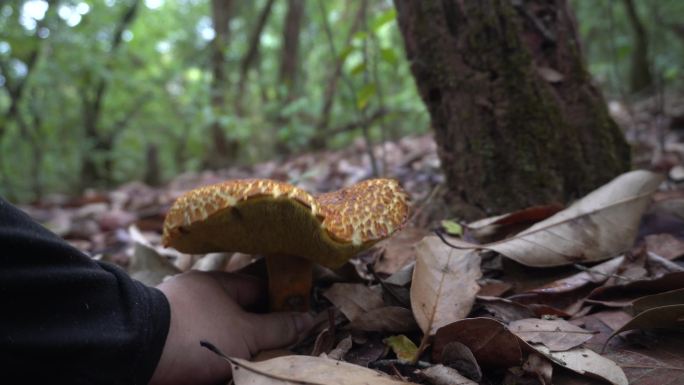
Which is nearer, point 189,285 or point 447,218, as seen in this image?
point 189,285

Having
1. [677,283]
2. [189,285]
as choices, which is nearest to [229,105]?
[189,285]

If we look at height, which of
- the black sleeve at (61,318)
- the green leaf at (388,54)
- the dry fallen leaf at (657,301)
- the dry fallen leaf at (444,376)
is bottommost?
the dry fallen leaf at (444,376)

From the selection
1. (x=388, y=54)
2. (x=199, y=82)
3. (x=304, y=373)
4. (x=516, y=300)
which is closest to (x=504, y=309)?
(x=516, y=300)

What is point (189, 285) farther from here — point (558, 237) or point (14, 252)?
point (558, 237)

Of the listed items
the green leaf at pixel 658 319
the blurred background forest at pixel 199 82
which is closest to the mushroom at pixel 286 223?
the green leaf at pixel 658 319

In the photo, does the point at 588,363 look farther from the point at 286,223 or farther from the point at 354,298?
the point at 286,223

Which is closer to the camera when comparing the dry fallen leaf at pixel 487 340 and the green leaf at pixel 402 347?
the dry fallen leaf at pixel 487 340

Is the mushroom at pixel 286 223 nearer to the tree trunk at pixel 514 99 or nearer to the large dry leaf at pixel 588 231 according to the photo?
the large dry leaf at pixel 588 231
